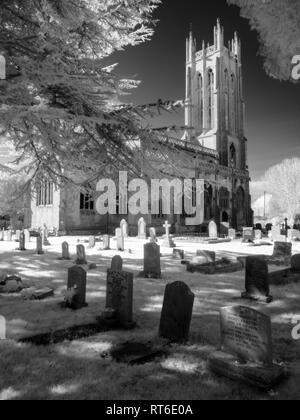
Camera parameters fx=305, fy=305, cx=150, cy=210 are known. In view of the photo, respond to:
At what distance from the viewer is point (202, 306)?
237 inches

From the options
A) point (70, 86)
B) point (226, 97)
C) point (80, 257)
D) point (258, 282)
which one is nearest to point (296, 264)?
point (258, 282)

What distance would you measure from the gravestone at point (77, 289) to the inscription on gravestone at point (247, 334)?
3.16m

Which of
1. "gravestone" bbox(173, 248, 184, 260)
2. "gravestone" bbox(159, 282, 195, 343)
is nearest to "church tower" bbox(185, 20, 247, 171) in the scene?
"gravestone" bbox(173, 248, 184, 260)

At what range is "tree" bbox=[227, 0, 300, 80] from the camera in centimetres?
422

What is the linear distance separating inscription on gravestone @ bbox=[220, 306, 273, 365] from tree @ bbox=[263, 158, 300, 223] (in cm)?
4319

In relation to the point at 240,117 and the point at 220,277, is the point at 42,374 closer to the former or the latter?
the point at 220,277

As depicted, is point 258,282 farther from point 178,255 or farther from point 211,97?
point 211,97

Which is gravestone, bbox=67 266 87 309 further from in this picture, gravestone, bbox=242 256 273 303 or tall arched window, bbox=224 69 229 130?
tall arched window, bbox=224 69 229 130

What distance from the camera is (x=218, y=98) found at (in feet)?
141

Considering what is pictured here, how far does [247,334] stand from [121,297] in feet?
7.74

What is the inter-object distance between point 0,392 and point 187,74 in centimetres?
4897

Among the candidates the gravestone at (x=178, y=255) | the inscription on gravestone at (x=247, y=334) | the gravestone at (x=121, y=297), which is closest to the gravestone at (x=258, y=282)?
the gravestone at (x=121, y=297)

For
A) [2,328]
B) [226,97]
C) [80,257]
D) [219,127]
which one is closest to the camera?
[2,328]

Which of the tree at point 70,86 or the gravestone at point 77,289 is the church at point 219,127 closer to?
the gravestone at point 77,289
